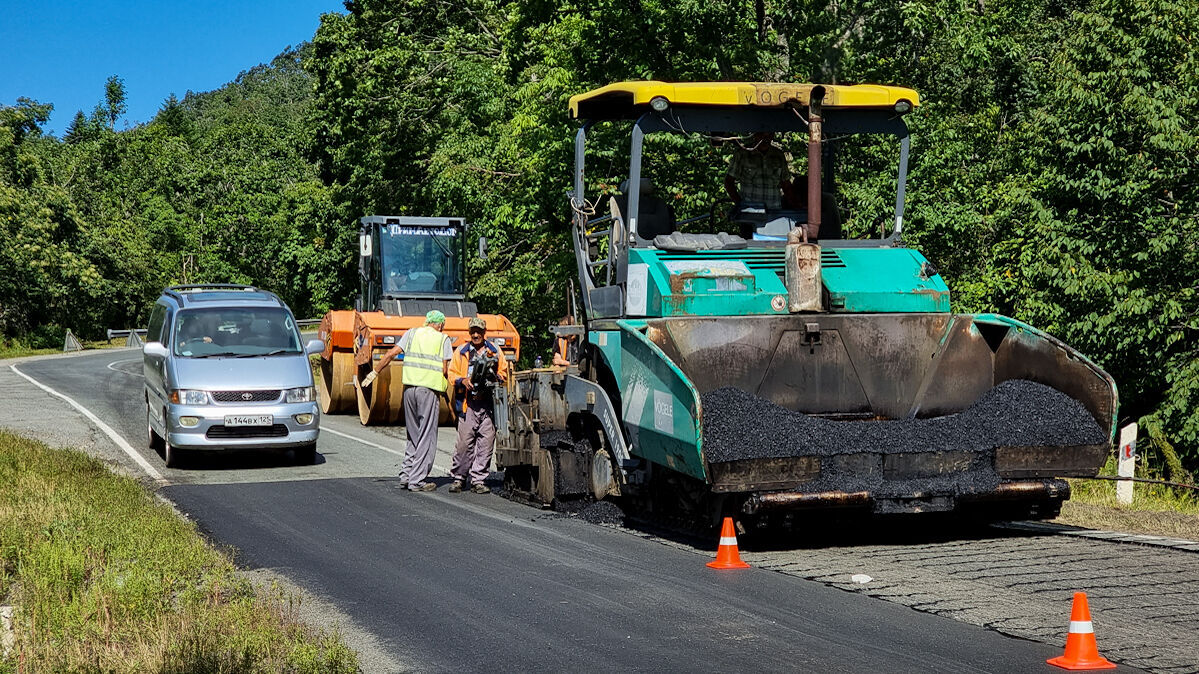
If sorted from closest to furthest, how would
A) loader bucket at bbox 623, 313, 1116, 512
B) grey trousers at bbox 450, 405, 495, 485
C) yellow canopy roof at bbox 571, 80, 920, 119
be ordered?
1. loader bucket at bbox 623, 313, 1116, 512
2. yellow canopy roof at bbox 571, 80, 920, 119
3. grey trousers at bbox 450, 405, 495, 485

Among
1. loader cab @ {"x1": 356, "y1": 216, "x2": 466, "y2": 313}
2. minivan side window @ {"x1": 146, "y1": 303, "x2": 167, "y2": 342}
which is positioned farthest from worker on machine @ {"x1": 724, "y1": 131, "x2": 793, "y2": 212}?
loader cab @ {"x1": 356, "y1": 216, "x2": 466, "y2": 313}

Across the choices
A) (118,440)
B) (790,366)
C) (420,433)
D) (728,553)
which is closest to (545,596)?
(728,553)

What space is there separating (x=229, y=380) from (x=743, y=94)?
24.4 ft

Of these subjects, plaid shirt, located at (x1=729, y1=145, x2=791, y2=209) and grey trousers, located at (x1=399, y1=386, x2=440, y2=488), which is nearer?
plaid shirt, located at (x1=729, y1=145, x2=791, y2=209)

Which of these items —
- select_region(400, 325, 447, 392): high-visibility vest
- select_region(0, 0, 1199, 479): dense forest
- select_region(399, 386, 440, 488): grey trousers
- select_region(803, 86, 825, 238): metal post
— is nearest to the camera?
select_region(803, 86, 825, 238): metal post

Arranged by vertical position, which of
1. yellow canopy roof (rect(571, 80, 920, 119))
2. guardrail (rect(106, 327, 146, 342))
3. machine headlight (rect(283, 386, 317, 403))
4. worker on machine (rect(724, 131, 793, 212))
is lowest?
guardrail (rect(106, 327, 146, 342))

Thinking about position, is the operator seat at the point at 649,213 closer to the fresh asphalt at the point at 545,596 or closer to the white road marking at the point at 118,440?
the fresh asphalt at the point at 545,596

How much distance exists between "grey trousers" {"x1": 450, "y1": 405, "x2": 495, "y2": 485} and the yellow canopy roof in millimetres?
3809

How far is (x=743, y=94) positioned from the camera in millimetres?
10227

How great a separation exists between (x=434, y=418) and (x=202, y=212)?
58.8 meters

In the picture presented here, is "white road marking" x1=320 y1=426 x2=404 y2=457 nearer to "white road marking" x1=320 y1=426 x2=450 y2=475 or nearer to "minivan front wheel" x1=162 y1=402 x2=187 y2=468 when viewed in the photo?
"white road marking" x1=320 y1=426 x2=450 y2=475

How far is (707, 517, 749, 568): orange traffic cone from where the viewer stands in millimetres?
8273

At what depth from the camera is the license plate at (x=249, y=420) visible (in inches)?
574

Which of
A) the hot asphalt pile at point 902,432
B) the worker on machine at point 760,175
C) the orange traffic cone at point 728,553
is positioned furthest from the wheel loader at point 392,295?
the orange traffic cone at point 728,553
